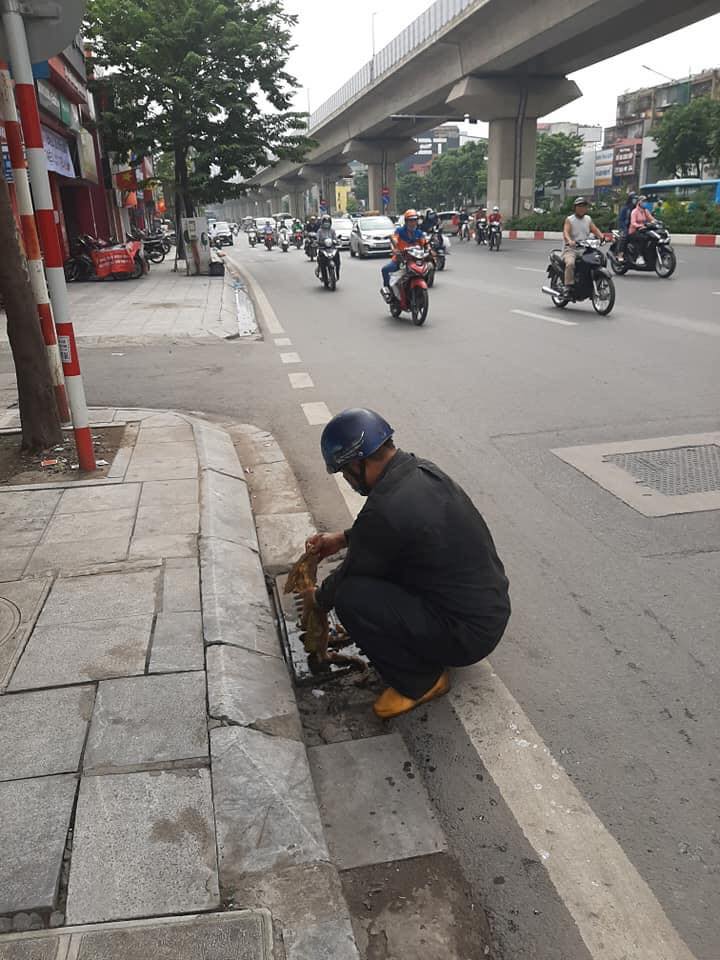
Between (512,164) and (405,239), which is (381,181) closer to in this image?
(512,164)

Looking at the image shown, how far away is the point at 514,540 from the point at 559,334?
6.53 meters

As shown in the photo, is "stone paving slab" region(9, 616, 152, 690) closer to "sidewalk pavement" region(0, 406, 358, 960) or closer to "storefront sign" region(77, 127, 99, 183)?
"sidewalk pavement" region(0, 406, 358, 960)

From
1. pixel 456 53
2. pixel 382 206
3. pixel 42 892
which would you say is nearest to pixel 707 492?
pixel 42 892

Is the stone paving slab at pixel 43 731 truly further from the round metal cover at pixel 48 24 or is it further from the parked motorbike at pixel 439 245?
the parked motorbike at pixel 439 245

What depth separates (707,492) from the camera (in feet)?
15.1

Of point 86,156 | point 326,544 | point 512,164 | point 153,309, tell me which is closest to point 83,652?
point 326,544

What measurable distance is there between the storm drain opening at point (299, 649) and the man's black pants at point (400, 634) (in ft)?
1.17

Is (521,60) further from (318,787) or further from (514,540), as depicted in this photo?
(318,787)

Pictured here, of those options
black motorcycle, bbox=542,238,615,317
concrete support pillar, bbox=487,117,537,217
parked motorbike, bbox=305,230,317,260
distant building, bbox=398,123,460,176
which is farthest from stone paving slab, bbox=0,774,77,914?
distant building, bbox=398,123,460,176

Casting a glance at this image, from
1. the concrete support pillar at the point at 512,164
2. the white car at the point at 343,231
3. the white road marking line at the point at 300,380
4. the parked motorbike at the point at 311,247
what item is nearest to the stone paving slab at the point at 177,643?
the white road marking line at the point at 300,380

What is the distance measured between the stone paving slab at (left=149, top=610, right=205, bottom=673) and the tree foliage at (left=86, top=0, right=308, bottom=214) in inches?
819

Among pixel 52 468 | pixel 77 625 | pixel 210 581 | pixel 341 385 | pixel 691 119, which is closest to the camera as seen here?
pixel 77 625

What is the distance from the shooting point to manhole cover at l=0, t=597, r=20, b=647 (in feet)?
10.3

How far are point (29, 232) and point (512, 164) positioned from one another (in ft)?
119
